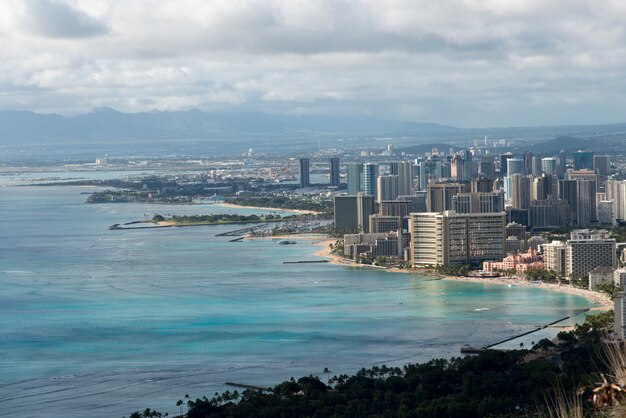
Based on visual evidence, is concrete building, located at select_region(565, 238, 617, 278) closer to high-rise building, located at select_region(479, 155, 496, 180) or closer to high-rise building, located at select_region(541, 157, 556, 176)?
high-rise building, located at select_region(479, 155, 496, 180)

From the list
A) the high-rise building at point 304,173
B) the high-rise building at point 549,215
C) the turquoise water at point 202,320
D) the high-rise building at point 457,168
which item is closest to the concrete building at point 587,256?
the turquoise water at point 202,320

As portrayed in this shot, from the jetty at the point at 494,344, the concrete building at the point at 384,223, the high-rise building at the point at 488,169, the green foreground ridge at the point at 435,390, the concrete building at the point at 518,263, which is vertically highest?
the high-rise building at the point at 488,169

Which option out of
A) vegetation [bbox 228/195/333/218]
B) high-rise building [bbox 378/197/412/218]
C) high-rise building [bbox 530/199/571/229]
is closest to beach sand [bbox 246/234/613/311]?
high-rise building [bbox 378/197/412/218]

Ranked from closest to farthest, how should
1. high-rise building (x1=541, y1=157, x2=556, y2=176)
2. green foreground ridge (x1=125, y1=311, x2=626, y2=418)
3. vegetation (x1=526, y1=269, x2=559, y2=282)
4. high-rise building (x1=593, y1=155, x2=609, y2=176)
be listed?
1. green foreground ridge (x1=125, y1=311, x2=626, y2=418)
2. vegetation (x1=526, y1=269, x2=559, y2=282)
3. high-rise building (x1=593, y1=155, x2=609, y2=176)
4. high-rise building (x1=541, y1=157, x2=556, y2=176)

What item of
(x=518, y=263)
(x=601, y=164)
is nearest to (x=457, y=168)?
(x=601, y=164)

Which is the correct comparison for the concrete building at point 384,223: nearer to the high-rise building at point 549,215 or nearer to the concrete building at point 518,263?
the high-rise building at point 549,215

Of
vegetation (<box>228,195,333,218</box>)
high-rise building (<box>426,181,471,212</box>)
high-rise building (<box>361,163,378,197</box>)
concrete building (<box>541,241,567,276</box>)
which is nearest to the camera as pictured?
concrete building (<box>541,241,567,276</box>)

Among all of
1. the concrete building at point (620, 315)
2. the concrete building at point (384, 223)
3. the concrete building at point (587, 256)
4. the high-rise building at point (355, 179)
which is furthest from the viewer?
Result: the high-rise building at point (355, 179)
